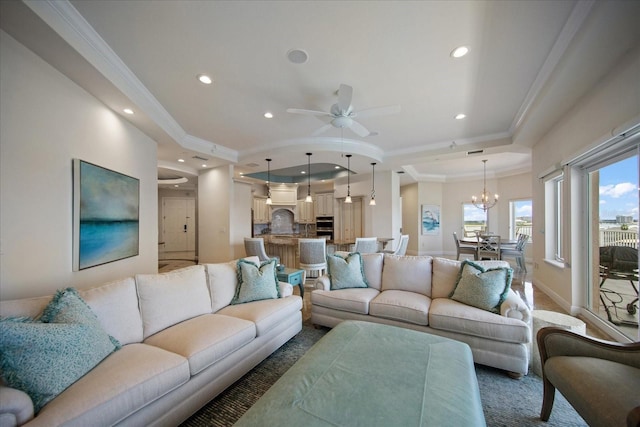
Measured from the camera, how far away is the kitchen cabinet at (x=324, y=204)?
27.1 feet

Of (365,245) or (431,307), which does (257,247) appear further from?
(431,307)

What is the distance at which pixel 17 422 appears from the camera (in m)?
1.09

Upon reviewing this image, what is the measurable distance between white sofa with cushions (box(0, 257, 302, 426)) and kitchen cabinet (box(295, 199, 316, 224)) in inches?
243

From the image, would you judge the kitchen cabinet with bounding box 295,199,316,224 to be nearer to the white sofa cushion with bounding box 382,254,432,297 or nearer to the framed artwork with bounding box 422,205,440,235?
the framed artwork with bounding box 422,205,440,235

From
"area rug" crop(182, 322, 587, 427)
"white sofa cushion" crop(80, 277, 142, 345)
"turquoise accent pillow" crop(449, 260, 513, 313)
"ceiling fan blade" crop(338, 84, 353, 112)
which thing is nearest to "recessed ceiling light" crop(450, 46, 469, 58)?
"ceiling fan blade" crop(338, 84, 353, 112)

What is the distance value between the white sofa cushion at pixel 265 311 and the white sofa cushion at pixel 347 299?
376 millimetres

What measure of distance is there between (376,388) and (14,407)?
1.69 m

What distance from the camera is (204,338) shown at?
1.84 metres

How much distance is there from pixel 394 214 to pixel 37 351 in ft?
21.3

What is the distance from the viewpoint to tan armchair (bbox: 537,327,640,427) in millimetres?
1148

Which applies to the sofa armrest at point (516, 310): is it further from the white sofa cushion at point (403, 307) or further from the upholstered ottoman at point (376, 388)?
the upholstered ottoman at point (376, 388)

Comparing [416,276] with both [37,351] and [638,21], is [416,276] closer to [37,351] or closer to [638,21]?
[638,21]

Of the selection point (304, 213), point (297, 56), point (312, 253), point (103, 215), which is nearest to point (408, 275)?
point (312, 253)

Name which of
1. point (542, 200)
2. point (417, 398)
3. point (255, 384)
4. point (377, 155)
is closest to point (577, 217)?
point (542, 200)
